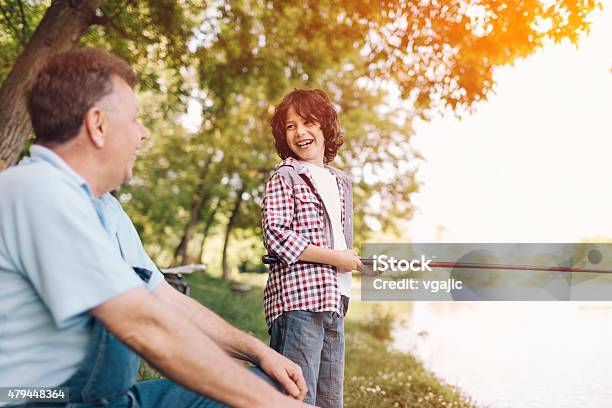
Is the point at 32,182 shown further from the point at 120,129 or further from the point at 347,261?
the point at 347,261

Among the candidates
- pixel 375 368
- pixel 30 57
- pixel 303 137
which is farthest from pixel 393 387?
pixel 30 57

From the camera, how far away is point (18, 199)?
115 cm

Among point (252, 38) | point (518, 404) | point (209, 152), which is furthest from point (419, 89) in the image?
point (209, 152)

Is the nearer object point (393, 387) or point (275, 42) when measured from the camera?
point (393, 387)

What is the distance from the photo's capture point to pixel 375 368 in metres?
6.20

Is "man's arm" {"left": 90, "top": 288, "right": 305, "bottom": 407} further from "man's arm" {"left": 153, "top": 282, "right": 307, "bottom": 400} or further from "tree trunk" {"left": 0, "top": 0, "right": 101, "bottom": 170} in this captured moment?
"tree trunk" {"left": 0, "top": 0, "right": 101, "bottom": 170}

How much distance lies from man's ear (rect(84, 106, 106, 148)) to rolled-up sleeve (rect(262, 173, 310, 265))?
3.75 feet

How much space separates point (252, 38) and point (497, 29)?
343 cm

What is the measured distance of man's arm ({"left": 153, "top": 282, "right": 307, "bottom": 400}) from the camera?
5.02 feet

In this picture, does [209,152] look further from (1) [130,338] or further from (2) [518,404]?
(1) [130,338]

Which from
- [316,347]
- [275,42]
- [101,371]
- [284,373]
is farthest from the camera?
[275,42]

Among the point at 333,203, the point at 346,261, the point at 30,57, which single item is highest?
the point at 30,57

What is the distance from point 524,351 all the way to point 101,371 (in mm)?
6376

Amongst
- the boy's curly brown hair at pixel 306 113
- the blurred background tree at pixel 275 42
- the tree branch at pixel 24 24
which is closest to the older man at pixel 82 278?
the boy's curly brown hair at pixel 306 113
